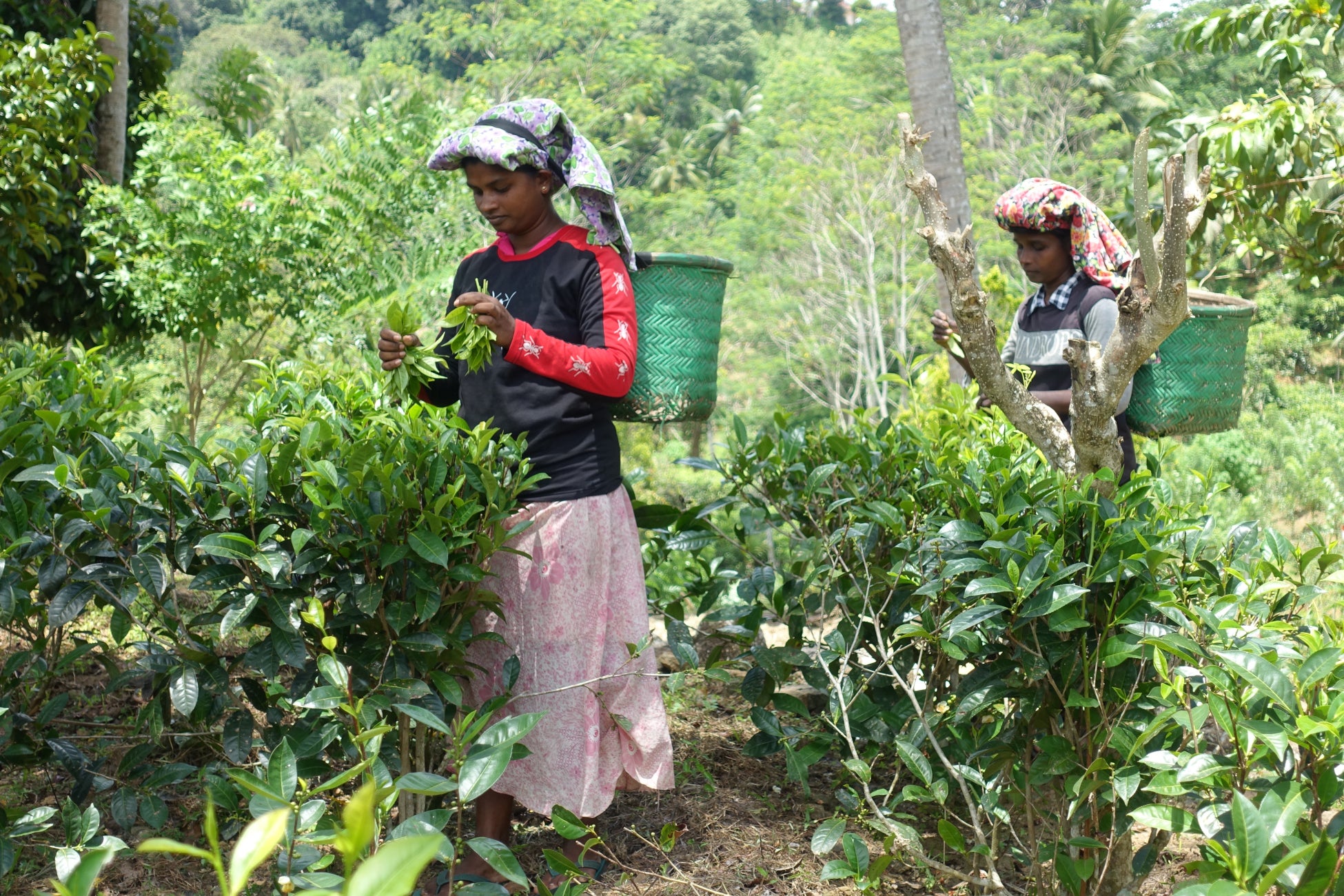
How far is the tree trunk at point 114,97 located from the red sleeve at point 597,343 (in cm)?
354

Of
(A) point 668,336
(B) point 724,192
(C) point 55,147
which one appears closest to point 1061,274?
(A) point 668,336

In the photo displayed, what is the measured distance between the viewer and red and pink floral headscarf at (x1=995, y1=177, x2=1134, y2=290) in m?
2.83

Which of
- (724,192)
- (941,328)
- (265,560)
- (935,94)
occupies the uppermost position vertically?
(935,94)

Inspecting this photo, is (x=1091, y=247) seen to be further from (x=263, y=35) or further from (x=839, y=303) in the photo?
(x=263, y=35)

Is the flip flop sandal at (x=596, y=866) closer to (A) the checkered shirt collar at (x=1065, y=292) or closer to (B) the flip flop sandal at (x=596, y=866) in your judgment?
(B) the flip flop sandal at (x=596, y=866)

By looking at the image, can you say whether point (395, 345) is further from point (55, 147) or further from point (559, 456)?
point (55, 147)

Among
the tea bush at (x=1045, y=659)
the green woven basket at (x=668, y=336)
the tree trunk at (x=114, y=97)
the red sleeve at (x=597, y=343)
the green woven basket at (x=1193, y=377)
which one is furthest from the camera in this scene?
the tree trunk at (x=114, y=97)

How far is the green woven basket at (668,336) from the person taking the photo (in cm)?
256

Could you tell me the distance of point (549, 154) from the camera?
8.00ft

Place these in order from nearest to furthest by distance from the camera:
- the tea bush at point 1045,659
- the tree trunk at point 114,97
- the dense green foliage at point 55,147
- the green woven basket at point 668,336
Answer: the tea bush at point 1045,659, the green woven basket at point 668,336, the dense green foliage at point 55,147, the tree trunk at point 114,97

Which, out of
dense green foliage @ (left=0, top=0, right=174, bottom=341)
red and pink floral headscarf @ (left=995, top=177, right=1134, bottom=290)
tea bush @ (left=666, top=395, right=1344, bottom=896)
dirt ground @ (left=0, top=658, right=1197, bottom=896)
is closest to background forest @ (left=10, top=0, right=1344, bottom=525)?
dense green foliage @ (left=0, top=0, right=174, bottom=341)

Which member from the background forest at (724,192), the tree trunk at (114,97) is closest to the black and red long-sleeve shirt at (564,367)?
the background forest at (724,192)

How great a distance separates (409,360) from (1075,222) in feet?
5.63

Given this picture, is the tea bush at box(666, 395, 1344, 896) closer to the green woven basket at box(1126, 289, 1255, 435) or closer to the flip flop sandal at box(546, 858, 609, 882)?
the green woven basket at box(1126, 289, 1255, 435)
